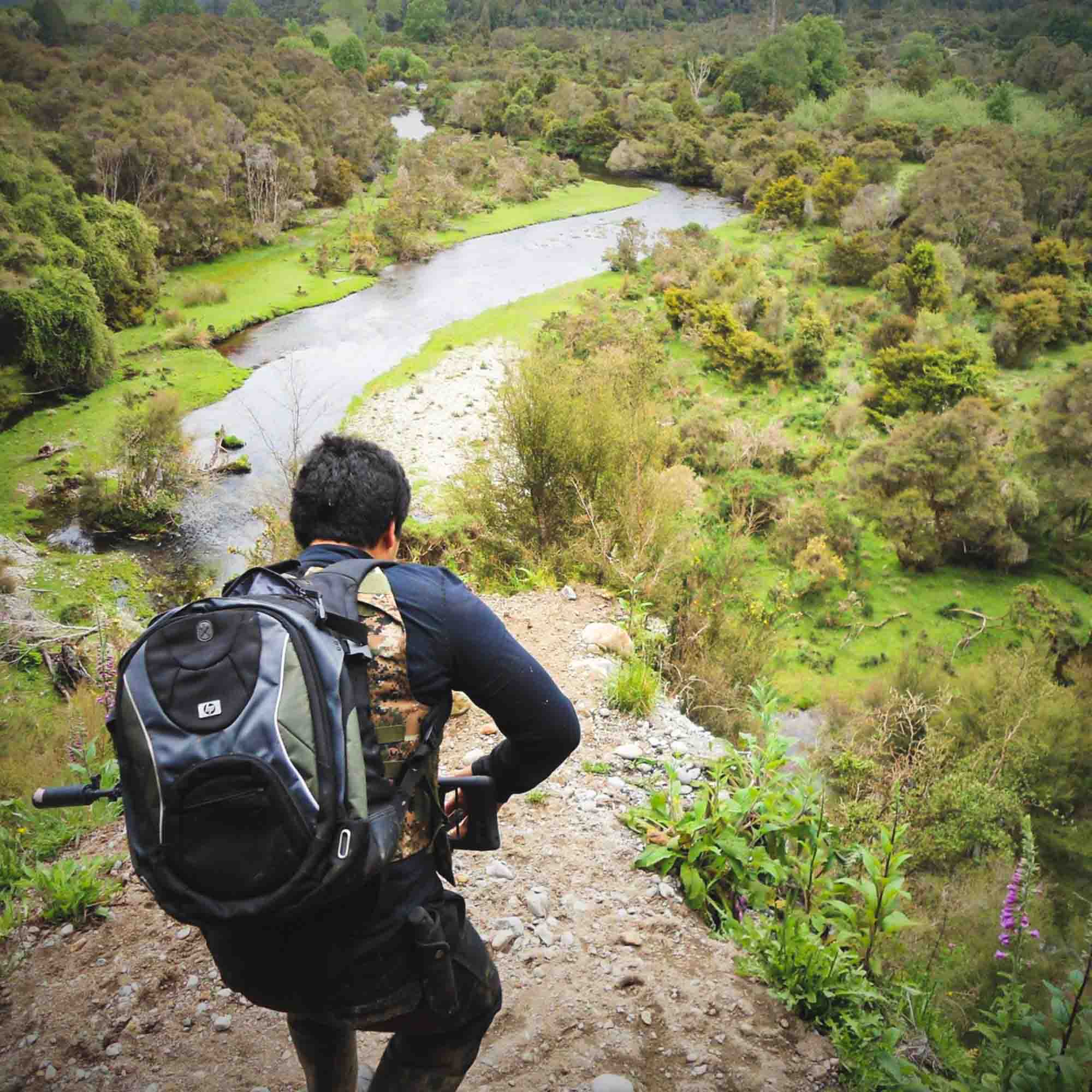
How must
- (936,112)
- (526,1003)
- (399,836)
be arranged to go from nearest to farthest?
(399,836) < (526,1003) < (936,112)

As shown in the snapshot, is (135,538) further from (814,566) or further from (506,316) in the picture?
(506,316)

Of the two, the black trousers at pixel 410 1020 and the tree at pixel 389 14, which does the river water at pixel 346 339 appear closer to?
the black trousers at pixel 410 1020

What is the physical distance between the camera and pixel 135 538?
638 inches

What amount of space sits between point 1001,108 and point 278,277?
46.4 meters

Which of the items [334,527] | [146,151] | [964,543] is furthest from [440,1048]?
[146,151]

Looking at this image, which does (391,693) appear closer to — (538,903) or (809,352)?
(538,903)

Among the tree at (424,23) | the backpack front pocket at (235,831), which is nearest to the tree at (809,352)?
the backpack front pocket at (235,831)

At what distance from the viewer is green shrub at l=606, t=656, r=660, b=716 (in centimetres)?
568

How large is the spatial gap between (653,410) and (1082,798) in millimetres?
8818

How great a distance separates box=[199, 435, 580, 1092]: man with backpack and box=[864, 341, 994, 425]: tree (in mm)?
21465

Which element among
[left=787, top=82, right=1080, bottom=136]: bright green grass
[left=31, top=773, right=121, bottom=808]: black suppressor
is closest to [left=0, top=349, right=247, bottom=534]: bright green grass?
[left=31, top=773, right=121, bottom=808]: black suppressor

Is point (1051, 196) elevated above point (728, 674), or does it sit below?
above

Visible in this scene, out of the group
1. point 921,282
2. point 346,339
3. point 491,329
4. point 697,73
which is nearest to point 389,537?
point 346,339

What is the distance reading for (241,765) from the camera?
5.10 ft
